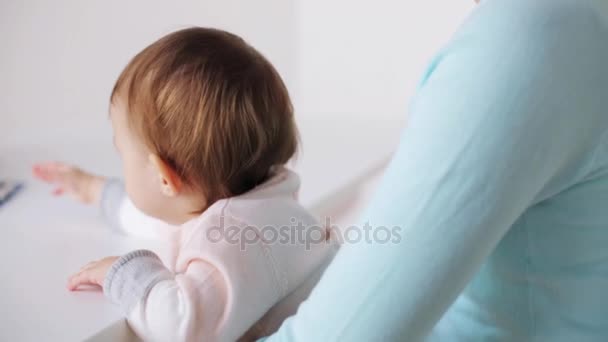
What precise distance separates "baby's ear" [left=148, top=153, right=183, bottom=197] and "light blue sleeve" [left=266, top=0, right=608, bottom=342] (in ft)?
1.23

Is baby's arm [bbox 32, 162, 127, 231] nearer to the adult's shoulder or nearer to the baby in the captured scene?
the baby

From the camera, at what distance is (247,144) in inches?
29.4

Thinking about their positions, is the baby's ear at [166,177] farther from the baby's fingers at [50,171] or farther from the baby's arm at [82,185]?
the baby's fingers at [50,171]

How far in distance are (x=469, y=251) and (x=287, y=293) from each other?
14.3 inches

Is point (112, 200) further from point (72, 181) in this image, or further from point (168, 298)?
point (168, 298)

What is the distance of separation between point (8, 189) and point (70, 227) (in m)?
0.20

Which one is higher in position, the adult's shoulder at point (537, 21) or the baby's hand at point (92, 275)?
the adult's shoulder at point (537, 21)

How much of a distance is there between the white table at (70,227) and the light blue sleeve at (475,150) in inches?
13.7

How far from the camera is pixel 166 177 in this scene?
740 mm

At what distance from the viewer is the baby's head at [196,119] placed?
2.37 ft

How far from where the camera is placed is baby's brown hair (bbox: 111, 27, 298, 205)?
72cm

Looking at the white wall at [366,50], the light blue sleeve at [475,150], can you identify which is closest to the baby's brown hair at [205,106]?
the light blue sleeve at [475,150]

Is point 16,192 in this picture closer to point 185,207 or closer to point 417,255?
point 185,207

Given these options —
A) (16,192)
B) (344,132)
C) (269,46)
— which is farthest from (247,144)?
(269,46)
